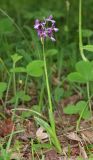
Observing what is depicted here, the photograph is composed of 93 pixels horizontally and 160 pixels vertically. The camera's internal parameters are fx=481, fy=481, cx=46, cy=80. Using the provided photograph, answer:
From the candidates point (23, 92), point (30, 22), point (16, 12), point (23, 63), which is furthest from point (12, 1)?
point (23, 92)

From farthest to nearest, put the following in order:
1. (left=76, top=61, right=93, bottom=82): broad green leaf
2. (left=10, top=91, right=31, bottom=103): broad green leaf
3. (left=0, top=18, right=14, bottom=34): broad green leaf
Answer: (left=0, top=18, right=14, bottom=34): broad green leaf, (left=10, top=91, right=31, bottom=103): broad green leaf, (left=76, top=61, right=93, bottom=82): broad green leaf

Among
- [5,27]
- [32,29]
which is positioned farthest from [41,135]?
[32,29]

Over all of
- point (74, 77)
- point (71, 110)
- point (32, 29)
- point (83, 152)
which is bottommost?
point (83, 152)

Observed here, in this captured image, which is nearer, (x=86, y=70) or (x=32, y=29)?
(x=86, y=70)

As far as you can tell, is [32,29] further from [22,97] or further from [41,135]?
[41,135]

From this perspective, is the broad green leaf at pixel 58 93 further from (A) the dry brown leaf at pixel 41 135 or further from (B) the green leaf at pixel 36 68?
(A) the dry brown leaf at pixel 41 135

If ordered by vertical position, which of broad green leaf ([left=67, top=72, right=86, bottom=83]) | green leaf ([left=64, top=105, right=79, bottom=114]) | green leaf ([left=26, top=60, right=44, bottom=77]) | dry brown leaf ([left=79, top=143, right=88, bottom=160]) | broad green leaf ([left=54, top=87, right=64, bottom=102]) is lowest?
dry brown leaf ([left=79, top=143, right=88, bottom=160])

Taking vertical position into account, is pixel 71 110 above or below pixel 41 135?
above

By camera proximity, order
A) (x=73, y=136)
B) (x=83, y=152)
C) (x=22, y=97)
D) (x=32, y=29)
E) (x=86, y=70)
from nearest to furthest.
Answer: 1. (x=83, y=152)
2. (x=73, y=136)
3. (x=86, y=70)
4. (x=22, y=97)
5. (x=32, y=29)

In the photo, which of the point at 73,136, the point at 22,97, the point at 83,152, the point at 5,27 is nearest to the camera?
the point at 83,152

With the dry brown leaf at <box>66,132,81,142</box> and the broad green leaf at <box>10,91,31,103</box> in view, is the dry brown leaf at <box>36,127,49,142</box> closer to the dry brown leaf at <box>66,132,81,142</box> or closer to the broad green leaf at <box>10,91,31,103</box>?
the dry brown leaf at <box>66,132,81,142</box>

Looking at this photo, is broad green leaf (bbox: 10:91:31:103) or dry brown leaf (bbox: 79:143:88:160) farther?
broad green leaf (bbox: 10:91:31:103)

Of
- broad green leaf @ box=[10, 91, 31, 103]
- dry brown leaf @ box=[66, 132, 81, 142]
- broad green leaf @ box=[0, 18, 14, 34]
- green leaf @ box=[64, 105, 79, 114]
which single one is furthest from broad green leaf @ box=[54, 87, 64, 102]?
broad green leaf @ box=[0, 18, 14, 34]
